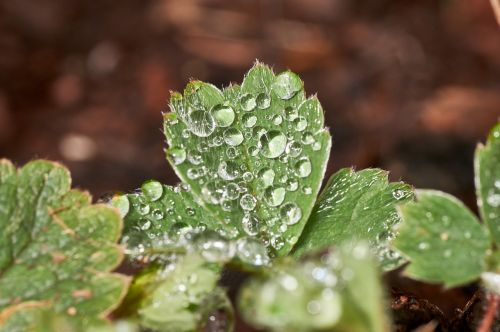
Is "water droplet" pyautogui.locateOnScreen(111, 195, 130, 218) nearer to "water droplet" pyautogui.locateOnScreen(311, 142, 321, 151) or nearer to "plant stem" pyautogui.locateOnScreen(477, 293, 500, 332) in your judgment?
"water droplet" pyautogui.locateOnScreen(311, 142, 321, 151)

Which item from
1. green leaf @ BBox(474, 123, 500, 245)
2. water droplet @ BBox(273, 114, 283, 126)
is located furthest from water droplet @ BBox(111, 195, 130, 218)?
green leaf @ BBox(474, 123, 500, 245)

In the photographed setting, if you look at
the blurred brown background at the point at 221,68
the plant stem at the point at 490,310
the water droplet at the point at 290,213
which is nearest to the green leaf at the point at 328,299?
the plant stem at the point at 490,310

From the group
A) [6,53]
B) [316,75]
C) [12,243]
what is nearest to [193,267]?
[12,243]

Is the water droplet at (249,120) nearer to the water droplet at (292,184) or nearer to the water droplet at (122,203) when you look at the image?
the water droplet at (292,184)

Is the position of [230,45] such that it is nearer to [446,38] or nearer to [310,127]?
[446,38]

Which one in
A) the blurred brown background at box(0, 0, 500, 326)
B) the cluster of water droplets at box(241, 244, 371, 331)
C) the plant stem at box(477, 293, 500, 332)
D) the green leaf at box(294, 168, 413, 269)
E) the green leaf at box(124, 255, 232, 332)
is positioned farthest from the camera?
the blurred brown background at box(0, 0, 500, 326)

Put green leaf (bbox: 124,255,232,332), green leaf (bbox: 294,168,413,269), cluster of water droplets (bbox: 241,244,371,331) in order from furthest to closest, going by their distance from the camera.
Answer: green leaf (bbox: 294,168,413,269) < green leaf (bbox: 124,255,232,332) < cluster of water droplets (bbox: 241,244,371,331)

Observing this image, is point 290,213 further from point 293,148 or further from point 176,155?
point 176,155
